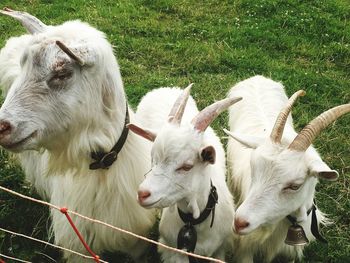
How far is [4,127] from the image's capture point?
9.68 ft

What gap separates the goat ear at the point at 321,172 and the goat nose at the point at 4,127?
2.02m

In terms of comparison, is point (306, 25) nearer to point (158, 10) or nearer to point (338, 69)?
point (338, 69)

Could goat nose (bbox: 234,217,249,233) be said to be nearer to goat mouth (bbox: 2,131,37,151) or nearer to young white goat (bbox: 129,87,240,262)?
young white goat (bbox: 129,87,240,262)

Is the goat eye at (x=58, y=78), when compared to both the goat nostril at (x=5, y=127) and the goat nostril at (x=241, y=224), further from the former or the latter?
the goat nostril at (x=241, y=224)

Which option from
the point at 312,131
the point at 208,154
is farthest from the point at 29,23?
the point at 312,131

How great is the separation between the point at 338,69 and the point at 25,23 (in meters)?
5.75

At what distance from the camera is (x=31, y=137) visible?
3.07 m

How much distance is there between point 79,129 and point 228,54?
5.06 metres

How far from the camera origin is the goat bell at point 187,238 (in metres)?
3.80

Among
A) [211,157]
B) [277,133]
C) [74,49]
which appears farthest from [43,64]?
[277,133]

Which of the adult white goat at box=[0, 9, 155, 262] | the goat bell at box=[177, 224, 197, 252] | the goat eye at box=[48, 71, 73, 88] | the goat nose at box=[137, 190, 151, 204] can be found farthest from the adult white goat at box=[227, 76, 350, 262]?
the goat eye at box=[48, 71, 73, 88]

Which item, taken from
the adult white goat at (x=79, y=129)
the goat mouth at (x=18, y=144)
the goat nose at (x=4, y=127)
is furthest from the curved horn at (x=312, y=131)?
the goat nose at (x=4, y=127)

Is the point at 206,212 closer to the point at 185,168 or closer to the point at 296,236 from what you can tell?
the point at 185,168

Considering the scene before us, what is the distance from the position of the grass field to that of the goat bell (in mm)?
1070
